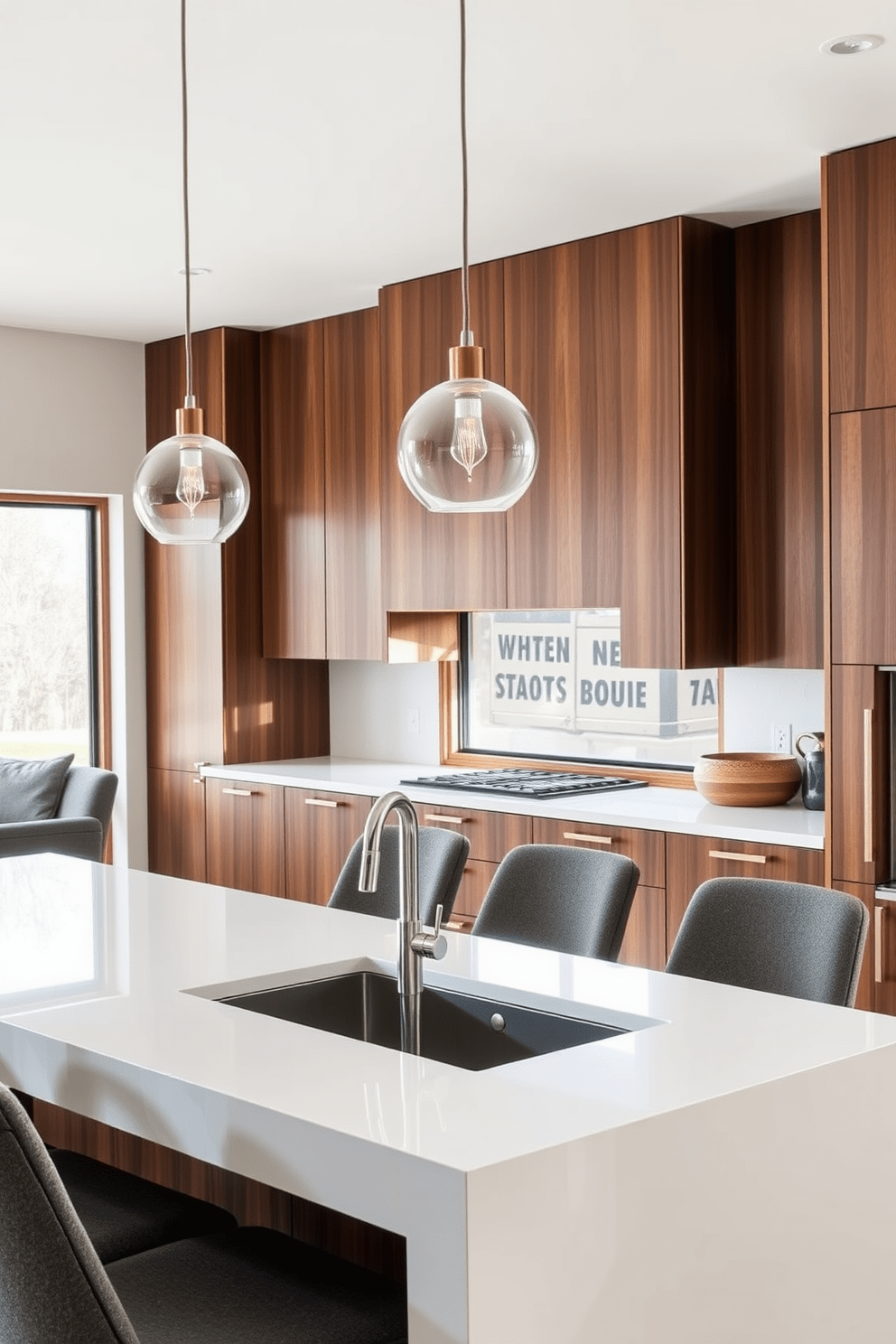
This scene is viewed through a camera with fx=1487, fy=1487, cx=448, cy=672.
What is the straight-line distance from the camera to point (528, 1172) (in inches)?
60.9

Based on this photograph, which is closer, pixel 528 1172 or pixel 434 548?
pixel 528 1172

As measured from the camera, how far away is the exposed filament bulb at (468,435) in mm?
2074

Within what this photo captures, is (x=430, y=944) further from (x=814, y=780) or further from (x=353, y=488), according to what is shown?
(x=353, y=488)

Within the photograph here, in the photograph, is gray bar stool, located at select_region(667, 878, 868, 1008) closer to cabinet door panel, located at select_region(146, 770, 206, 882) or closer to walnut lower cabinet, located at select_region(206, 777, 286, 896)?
walnut lower cabinet, located at select_region(206, 777, 286, 896)

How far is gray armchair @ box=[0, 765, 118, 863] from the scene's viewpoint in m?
5.06

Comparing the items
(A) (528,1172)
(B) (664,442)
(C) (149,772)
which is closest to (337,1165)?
(A) (528,1172)

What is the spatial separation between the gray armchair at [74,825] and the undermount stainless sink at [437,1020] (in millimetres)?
2688

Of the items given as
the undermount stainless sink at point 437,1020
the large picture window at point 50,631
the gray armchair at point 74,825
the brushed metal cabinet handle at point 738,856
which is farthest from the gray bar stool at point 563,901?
the large picture window at point 50,631

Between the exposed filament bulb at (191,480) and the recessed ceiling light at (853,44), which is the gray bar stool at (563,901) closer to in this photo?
the exposed filament bulb at (191,480)

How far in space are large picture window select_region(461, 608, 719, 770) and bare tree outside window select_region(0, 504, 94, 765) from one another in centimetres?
172

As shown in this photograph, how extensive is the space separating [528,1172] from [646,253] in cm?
345

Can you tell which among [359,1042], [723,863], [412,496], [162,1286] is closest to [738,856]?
[723,863]

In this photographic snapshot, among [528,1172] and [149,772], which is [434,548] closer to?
[149,772]

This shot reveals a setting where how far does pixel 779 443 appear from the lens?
175 inches
